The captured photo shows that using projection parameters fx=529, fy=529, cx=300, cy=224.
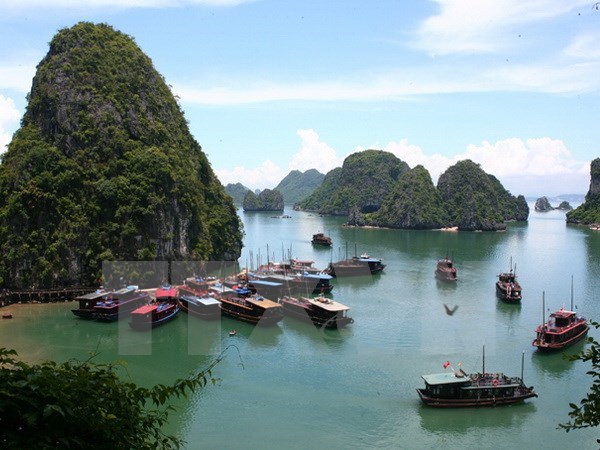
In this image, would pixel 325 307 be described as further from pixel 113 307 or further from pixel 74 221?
pixel 74 221

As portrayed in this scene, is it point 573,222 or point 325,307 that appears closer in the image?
point 325,307

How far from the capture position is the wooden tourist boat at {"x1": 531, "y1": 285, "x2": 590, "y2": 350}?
116ft

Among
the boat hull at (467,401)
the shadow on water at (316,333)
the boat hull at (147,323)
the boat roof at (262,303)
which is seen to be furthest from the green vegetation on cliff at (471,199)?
the boat hull at (467,401)

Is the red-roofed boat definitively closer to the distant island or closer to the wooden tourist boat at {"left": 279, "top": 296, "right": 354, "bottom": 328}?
the wooden tourist boat at {"left": 279, "top": 296, "right": 354, "bottom": 328}

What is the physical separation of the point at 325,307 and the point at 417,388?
1366 centimetres

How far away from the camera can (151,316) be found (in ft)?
133

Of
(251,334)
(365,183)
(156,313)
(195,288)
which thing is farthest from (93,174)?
(365,183)

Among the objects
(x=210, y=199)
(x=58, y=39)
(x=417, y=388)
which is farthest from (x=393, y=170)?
(x=417, y=388)

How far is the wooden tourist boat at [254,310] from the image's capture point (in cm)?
4138

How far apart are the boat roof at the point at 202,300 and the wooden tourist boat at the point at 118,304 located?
13.3ft

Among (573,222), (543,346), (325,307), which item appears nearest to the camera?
(543,346)

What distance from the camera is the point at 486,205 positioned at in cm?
14262

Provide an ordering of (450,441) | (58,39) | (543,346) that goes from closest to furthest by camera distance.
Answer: (450,441)
(543,346)
(58,39)

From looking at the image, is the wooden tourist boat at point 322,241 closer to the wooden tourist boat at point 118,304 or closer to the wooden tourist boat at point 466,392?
the wooden tourist boat at point 118,304
